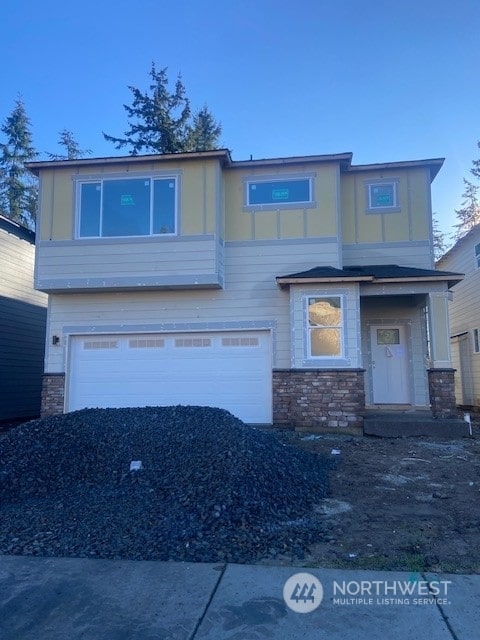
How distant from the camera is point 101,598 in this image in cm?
323

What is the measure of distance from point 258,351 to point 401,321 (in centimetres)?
357

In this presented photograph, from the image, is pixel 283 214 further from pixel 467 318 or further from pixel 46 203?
pixel 467 318

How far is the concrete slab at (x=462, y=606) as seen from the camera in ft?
9.25

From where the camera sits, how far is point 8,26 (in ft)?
29.3

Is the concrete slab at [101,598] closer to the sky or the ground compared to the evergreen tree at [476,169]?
closer to the ground

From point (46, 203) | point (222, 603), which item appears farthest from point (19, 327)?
point (222, 603)

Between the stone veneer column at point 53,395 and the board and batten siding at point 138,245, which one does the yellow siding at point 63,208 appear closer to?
the board and batten siding at point 138,245

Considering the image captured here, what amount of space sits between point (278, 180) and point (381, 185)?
262cm

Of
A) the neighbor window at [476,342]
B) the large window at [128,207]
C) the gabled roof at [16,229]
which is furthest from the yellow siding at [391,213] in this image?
the gabled roof at [16,229]

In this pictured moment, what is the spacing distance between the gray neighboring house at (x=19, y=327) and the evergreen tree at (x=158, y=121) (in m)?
11.4

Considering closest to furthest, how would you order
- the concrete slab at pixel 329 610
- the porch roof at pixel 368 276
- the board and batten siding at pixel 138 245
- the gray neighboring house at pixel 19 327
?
the concrete slab at pixel 329 610, the porch roof at pixel 368 276, the board and batten siding at pixel 138 245, the gray neighboring house at pixel 19 327

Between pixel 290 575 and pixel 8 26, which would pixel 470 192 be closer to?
pixel 8 26

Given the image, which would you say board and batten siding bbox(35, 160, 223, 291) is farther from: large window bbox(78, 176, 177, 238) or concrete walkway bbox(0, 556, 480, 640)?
concrete walkway bbox(0, 556, 480, 640)

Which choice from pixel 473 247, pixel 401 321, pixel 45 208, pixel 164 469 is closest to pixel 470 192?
pixel 473 247
